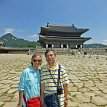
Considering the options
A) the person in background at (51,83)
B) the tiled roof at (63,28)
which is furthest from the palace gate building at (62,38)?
the person in background at (51,83)

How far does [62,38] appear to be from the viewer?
4619 cm

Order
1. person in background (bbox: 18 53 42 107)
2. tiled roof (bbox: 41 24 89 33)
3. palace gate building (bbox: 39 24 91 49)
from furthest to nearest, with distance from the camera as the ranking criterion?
tiled roof (bbox: 41 24 89 33)
palace gate building (bbox: 39 24 91 49)
person in background (bbox: 18 53 42 107)

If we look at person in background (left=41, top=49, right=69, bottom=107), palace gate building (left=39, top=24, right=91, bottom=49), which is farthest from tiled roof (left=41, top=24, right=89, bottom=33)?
person in background (left=41, top=49, right=69, bottom=107)

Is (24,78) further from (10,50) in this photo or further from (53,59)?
(10,50)

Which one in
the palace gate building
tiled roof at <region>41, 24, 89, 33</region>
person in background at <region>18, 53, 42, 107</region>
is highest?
tiled roof at <region>41, 24, 89, 33</region>

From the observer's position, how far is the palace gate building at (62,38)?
150 feet

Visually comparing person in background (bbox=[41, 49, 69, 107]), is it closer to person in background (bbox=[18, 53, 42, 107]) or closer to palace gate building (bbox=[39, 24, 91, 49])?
person in background (bbox=[18, 53, 42, 107])

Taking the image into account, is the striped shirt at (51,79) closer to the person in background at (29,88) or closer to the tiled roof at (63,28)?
the person in background at (29,88)

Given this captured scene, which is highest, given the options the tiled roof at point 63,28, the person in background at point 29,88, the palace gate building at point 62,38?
the tiled roof at point 63,28

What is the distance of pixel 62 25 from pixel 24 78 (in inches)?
2125

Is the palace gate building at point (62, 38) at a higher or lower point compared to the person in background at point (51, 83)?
higher

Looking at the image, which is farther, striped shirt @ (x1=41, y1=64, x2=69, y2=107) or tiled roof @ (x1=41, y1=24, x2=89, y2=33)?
tiled roof @ (x1=41, y1=24, x2=89, y2=33)

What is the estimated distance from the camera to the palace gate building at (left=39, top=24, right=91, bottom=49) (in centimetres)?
4559

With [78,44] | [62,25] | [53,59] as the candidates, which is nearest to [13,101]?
[53,59]
